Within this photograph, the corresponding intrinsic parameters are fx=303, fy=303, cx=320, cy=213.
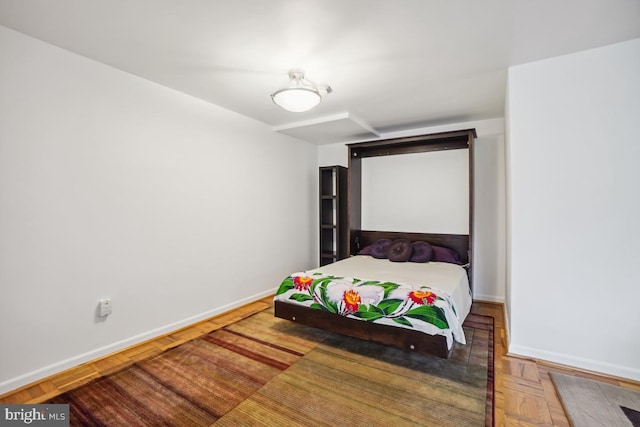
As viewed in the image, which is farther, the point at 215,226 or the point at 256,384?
the point at 215,226

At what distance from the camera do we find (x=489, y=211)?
3.86 meters

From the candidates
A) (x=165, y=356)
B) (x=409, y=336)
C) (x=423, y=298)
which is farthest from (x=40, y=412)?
(x=423, y=298)

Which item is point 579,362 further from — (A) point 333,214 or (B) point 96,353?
(B) point 96,353

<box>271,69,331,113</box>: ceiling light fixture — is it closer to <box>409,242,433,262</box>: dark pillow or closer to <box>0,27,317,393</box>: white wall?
<box>0,27,317,393</box>: white wall

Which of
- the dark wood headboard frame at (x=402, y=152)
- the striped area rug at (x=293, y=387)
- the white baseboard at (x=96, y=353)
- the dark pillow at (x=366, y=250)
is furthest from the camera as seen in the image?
the dark pillow at (x=366, y=250)

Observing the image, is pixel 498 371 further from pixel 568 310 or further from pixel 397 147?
pixel 397 147

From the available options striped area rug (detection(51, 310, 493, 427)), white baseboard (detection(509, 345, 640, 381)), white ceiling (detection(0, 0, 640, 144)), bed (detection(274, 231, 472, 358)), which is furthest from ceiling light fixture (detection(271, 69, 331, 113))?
white baseboard (detection(509, 345, 640, 381))

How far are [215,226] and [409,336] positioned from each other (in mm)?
2304

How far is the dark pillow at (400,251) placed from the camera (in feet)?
12.4

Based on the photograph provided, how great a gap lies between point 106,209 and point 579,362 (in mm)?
3842

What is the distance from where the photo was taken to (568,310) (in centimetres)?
229

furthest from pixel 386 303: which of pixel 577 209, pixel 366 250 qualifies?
pixel 366 250

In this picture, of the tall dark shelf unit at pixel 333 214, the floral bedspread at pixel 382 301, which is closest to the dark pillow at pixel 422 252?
the tall dark shelf unit at pixel 333 214

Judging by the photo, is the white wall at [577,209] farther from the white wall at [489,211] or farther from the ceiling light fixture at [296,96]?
the ceiling light fixture at [296,96]
